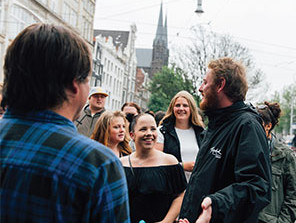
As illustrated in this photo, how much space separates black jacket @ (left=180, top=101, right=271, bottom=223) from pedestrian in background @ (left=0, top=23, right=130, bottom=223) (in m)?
1.19

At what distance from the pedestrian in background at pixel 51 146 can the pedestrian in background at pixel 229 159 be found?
1160mm

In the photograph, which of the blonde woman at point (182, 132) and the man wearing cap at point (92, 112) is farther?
the man wearing cap at point (92, 112)

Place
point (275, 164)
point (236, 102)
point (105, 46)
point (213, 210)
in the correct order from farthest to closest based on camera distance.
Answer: point (105, 46) → point (275, 164) → point (236, 102) → point (213, 210)

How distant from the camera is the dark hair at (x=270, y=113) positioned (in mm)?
4559

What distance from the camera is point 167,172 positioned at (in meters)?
3.87

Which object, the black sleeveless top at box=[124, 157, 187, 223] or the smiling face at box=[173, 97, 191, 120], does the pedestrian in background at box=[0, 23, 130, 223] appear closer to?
the black sleeveless top at box=[124, 157, 187, 223]

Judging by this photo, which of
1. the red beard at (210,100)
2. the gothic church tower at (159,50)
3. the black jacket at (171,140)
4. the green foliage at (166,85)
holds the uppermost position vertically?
the gothic church tower at (159,50)

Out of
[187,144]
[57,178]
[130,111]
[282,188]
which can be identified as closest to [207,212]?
[57,178]

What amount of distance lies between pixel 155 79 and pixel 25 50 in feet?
151

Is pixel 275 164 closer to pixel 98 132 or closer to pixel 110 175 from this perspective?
pixel 98 132

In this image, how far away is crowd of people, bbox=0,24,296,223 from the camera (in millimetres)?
1394

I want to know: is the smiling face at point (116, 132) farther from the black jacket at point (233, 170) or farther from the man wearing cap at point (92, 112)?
the black jacket at point (233, 170)

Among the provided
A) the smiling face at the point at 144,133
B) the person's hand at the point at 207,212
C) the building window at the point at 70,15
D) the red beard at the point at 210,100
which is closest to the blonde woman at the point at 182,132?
the smiling face at the point at 144,133

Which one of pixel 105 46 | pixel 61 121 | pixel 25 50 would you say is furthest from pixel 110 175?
pixel 105 46
